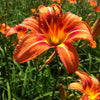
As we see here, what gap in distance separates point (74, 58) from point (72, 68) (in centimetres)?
6

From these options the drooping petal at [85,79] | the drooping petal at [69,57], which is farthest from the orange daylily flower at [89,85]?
the drooping petal at [69,57]

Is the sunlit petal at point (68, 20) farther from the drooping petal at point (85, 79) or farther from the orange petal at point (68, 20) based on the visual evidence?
the drooping petal at point (85, 79)

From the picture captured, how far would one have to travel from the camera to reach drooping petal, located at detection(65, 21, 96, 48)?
2.77ft

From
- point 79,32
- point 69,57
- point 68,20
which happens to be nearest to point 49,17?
point 68,20

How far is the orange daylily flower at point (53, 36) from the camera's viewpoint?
760 millimetres

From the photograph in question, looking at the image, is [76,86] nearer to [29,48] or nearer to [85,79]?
[85,79]

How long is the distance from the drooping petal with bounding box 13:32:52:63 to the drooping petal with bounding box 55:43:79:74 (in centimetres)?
9

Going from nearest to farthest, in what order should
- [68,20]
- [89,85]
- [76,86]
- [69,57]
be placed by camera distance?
[69,57] → [68,20] → [76,86] → [89,85]

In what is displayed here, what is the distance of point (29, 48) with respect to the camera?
2.58 feet

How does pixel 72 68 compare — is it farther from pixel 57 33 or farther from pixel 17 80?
Answer: pixel 17 80

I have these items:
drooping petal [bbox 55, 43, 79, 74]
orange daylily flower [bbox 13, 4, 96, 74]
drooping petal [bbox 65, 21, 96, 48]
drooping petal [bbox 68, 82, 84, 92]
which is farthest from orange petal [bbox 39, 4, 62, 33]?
drooping petal [bbox 68, 82, 84, 92]

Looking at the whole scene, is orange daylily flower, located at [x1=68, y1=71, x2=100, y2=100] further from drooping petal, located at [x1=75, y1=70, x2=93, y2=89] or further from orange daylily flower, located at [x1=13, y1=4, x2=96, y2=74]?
orange daylily flower, located at [x1=13, y1=4, x2=96, y2=74]

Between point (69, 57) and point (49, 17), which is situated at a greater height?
point (49, 17)

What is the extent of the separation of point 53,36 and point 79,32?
25 cm
